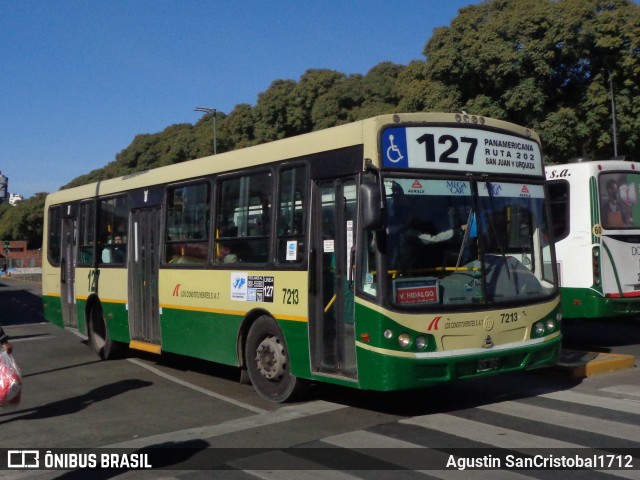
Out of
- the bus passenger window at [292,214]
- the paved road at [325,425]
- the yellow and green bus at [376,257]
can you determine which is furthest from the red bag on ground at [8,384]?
the bus passenger window at [292,214]

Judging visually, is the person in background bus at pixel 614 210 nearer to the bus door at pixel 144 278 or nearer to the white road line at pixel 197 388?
the white road line at pixel 197 388

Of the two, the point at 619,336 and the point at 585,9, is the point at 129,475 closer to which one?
the point at 619,336

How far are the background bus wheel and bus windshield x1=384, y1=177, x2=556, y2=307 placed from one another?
2067 mm

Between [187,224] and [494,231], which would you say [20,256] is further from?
[494,231]

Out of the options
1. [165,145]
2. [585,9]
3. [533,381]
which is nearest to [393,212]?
[533,381]

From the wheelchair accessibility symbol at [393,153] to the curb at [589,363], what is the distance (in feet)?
13.8

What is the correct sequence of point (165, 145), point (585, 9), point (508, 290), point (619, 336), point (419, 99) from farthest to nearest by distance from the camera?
1. point (165, 145)
2. point (419, 99)
3. point (585, 9)
4. point (619, 336)
5. point (508, 290)

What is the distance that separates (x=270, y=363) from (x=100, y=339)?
5966 millimetres

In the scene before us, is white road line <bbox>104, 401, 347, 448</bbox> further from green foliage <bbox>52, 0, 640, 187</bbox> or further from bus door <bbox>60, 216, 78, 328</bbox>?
green foliage <bbox>52, 0, 640, 187</bbox>

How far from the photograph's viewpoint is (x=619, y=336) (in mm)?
15438

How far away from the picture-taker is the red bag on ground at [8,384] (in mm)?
7133

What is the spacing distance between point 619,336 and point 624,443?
8.88 meters

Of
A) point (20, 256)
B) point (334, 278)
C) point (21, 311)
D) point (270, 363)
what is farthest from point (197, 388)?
point (20, 256)

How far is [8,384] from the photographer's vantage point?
7145 millimetres
